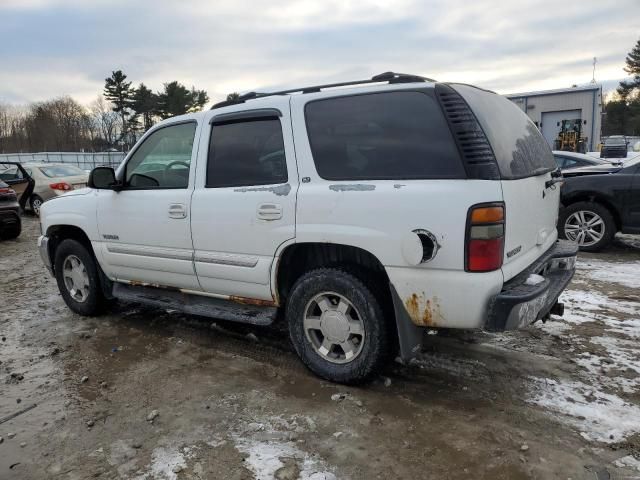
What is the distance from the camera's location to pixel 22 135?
66812mm

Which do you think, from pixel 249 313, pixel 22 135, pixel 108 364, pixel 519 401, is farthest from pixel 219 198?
pixel 22 135

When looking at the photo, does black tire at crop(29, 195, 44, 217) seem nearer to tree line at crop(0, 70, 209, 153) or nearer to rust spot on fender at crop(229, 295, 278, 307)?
rust spot on fender at crop(229, 295, 278, 307)

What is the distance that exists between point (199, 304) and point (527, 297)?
8.36 ft

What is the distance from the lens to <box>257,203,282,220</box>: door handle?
11.2 feet

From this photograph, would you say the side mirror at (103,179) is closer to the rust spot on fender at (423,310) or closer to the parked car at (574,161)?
the rust spot on fender at (423,310)

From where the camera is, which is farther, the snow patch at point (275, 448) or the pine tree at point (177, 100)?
the pine tree at point (177, 100)

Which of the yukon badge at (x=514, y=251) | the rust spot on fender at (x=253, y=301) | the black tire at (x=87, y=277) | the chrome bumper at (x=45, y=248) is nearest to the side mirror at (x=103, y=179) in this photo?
the black tire at (x=87, y=277)

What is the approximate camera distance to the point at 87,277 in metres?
5.00

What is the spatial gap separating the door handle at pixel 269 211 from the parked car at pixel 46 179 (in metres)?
11.3

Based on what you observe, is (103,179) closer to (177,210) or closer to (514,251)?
(177,210)

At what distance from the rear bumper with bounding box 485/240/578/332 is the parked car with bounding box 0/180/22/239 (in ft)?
32.4

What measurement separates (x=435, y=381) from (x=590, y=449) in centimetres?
105

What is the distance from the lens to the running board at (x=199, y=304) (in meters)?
3.74

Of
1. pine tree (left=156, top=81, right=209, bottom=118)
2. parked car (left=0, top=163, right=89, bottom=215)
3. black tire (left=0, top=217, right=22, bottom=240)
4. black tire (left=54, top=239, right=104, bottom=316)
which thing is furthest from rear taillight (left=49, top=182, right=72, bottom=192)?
pine tree (left=156, top=81, right=209, bottom=118)
